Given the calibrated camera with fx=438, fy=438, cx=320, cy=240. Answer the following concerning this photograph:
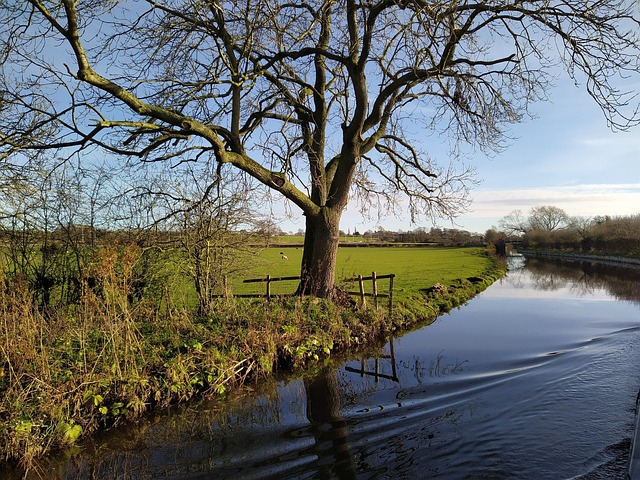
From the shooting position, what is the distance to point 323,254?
14.0 m

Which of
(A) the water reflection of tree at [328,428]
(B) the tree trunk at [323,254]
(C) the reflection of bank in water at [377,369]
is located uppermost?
(B) the tree trunk at [323,254]

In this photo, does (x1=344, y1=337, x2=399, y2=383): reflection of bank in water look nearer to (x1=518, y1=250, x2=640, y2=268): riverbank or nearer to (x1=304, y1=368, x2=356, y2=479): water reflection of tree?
(x1=304, y1=368, x2=356, y2=479): water reflection of tree

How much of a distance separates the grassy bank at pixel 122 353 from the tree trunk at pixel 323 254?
132 centimetres

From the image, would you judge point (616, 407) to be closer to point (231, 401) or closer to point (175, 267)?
point (231, 401)

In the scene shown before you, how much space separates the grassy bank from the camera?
6141mm

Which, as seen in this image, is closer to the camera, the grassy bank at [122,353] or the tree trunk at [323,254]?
the grassy bank at [122,353]

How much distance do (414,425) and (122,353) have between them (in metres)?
4.97

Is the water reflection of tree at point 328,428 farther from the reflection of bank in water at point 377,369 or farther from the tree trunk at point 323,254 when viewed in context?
the tree trunk at point 323,254

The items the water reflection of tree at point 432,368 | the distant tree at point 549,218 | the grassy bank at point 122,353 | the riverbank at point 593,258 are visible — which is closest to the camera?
the grassy bank at point 122,353

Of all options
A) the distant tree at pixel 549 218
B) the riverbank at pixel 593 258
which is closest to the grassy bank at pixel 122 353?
the riverbank at pixel 593 258

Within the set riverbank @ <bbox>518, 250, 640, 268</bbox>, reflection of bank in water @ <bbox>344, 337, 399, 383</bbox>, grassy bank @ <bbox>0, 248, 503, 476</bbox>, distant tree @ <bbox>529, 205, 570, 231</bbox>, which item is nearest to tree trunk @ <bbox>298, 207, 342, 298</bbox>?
grassy bank @ <bbox>0, 248, 503, 476</bbox>

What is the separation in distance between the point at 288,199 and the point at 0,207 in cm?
767

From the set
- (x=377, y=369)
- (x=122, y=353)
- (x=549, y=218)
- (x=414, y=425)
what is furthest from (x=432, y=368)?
(x=549, y=218)

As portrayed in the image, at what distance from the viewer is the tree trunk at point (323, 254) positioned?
13.9 metres
